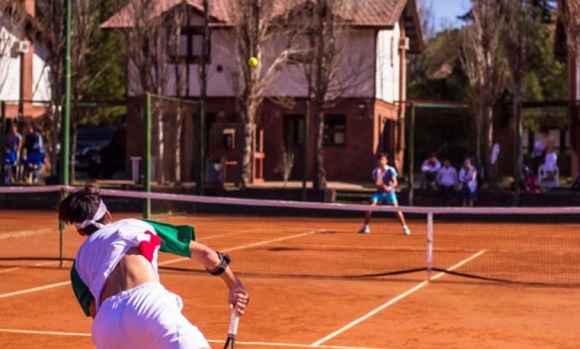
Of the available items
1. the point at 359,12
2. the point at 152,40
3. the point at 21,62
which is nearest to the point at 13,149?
the point at 21,62

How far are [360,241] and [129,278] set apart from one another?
16.0 metres

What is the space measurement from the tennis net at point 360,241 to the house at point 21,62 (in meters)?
6.78

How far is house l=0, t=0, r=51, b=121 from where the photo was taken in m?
34.5

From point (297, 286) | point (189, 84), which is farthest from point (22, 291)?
point (189, 84)

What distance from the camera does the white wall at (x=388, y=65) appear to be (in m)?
44.1

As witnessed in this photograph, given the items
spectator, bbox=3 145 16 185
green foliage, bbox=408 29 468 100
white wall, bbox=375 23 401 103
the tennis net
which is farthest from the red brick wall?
the tennis net

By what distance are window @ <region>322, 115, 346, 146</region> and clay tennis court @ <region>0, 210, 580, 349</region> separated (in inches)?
749

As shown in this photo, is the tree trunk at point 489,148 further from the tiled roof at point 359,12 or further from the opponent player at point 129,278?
the opponent player at point 129,278

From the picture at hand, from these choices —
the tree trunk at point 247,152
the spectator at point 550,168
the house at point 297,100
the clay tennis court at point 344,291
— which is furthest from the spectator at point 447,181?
the house at point 297,100

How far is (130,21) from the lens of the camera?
131 feet

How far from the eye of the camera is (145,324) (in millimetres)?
5270

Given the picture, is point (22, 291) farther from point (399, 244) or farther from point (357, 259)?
point (399, 244)

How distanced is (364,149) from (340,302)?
2941cm

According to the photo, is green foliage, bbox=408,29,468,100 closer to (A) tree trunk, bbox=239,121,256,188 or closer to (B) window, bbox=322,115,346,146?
(B) window, bbox=322,115,346,146
